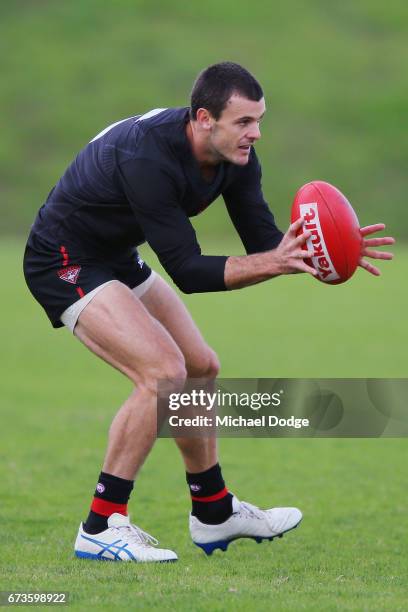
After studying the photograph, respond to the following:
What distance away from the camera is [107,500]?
20.4ft

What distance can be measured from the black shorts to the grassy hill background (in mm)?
29094

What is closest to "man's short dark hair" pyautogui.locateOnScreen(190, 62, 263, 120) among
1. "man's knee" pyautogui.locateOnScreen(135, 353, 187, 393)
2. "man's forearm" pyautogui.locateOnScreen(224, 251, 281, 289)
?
"man's forearm" pyautogui.locateOnScreen(224, 251, 281, 289)

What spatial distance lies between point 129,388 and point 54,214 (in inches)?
291

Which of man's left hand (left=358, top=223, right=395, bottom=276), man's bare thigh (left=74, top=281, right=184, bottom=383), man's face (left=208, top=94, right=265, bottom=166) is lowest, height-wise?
man's bare thigh (left=74, top=281, right=184, bottom=383)

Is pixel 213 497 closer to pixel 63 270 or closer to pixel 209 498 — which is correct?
pixel 209 498

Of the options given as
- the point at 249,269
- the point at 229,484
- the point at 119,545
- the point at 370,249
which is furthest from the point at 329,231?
the point at 229,484

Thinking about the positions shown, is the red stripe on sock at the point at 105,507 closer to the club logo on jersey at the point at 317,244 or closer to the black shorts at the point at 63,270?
the black shorts at the point at 63,270

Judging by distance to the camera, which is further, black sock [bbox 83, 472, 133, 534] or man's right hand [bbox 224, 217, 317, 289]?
black sock [bbox 83, 472, 133, 534]

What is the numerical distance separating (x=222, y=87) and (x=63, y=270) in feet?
3.95

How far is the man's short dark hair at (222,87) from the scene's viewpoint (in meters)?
5.90

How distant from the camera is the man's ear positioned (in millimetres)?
5957

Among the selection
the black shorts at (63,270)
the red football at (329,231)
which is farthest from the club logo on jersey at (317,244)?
the black shorts at (63,270)

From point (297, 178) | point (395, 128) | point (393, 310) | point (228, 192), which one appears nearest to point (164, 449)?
point (228, 192)

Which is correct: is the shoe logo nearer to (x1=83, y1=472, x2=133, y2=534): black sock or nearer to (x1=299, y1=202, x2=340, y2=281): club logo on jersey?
(x1=83, y1=472, x2=133, y2=534): black sock
